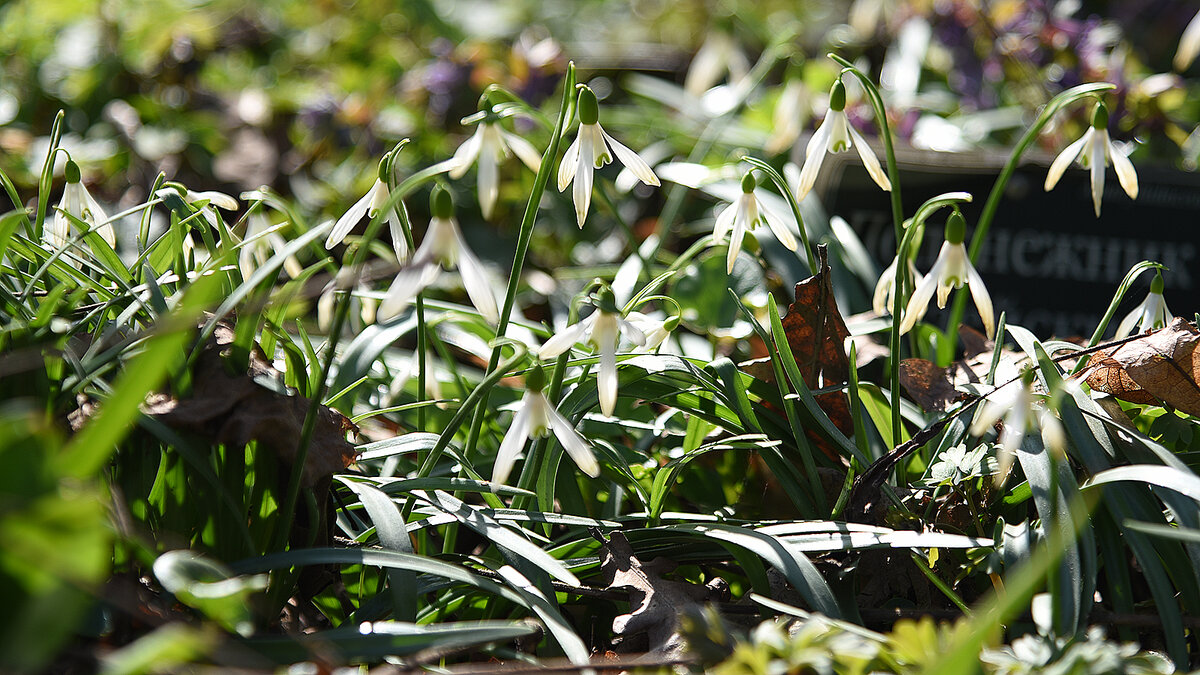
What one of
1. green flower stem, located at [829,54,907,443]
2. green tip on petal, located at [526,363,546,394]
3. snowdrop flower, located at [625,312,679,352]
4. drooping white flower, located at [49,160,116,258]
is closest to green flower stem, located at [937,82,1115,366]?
green flower stem, located at [829,54,907,443]

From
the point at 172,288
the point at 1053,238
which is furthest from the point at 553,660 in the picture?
the point at 1053,238

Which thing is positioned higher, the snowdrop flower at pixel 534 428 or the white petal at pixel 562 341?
the white petal at pixel 562 341

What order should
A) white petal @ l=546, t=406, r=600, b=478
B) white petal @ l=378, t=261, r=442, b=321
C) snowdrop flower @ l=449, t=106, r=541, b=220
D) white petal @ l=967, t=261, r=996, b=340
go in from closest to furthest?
white petal @ l=378, t=261, r=442, b=321, white petal @ l=546, t=406, r=600, b=478, snowdrop flower @ l=449, t=106, r=541, b=220, white petal @ l=967, t=261, r=996, b=340

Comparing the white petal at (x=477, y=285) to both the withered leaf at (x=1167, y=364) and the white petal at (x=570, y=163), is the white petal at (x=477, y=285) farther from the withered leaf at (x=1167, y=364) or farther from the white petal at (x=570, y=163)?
the withered leaf at (x=1167, y=364)

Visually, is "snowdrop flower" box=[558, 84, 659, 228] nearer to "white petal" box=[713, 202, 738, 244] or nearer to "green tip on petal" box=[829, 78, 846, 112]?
"white petal" box=[713, 202, 738, 244]

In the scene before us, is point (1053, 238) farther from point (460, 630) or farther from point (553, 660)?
point (460, 630)

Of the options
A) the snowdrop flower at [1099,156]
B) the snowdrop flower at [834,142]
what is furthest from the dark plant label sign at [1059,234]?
the snowdrop flower at [834,142]
